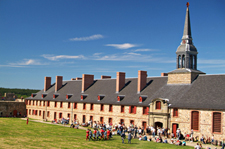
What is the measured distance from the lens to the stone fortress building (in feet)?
126

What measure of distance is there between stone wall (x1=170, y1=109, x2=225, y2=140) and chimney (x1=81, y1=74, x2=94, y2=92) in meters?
27.0

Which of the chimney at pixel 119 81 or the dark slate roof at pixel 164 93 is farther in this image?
the chimney at pixel 119 81

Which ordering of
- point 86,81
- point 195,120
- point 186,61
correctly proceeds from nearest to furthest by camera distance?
point 195,120 → point 186,61 → point 86,81

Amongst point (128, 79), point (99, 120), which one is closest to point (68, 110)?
point (99, 120)

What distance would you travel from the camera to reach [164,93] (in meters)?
46.0

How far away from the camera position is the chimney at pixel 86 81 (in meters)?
63.3

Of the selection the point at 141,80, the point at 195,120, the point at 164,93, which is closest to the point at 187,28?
the point at 164,93

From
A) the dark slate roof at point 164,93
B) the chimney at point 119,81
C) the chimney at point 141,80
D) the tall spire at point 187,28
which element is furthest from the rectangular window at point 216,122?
the chimney at point 119,81

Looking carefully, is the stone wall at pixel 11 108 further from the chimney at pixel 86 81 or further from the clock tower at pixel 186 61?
the clock tower at pixel 186 61

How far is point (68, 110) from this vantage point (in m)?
62.2

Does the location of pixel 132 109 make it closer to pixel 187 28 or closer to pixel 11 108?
pixel 187 28

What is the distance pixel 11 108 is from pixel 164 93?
43974 millimetres

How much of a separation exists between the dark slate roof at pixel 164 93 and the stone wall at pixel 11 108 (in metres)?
12.8

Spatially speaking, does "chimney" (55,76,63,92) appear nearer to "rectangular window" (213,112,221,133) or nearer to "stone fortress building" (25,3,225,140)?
"stone fortress building" (25,3,225,140)
